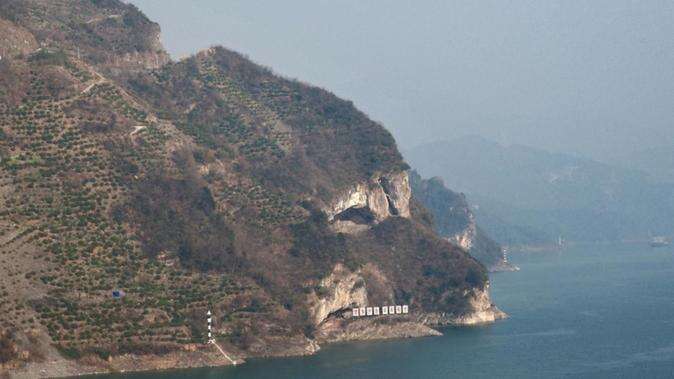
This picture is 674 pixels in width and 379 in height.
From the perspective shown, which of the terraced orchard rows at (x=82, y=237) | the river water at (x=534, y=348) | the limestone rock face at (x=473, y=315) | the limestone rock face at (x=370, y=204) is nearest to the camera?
the terraced orchard rows at (x=82, y=237)

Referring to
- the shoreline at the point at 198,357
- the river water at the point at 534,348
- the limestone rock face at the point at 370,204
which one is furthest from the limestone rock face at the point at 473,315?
the limestone rock face at the point at 370,204

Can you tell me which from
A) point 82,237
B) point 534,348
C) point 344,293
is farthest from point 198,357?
point 534,348

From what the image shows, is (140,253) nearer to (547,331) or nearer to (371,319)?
(371,319)

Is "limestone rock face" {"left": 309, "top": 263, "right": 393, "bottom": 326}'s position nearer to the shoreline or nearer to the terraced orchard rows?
the shoreline

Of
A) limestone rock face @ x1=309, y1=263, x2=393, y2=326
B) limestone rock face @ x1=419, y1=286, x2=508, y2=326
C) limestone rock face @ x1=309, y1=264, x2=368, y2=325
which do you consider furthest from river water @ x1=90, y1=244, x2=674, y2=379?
limestone rock face @ x1=309, y1=263, x2=393, y2=326

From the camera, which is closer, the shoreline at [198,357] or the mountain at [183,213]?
the shoreline at [198,357]

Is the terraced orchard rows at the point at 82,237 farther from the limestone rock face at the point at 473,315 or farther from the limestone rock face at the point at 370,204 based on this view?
the limestone rock face at the point at 473,315
